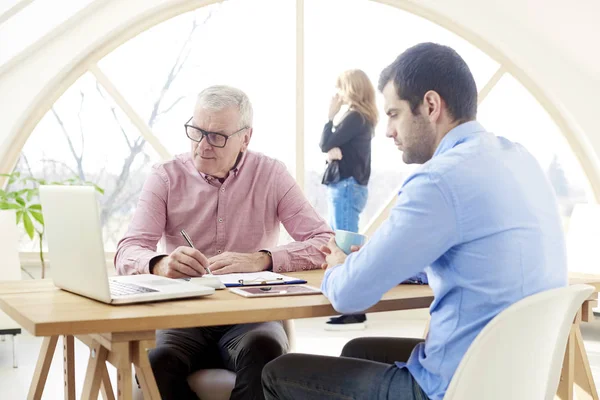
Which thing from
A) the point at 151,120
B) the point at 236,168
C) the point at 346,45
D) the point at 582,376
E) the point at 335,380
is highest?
the point at 346,45

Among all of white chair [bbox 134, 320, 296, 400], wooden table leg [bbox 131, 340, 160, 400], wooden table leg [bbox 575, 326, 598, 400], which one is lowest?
wooden table leg [bbox 575, 326, 598, 400]

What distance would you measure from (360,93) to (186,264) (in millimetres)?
3171

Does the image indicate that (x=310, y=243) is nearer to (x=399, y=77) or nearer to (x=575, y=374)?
(x=399, y=77)

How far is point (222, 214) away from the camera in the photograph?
2.81 m

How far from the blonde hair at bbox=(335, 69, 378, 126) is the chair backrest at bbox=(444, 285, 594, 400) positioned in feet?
11.7

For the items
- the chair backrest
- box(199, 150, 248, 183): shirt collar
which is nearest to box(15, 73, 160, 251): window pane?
box(199, 150, 248, 183): shirt collar

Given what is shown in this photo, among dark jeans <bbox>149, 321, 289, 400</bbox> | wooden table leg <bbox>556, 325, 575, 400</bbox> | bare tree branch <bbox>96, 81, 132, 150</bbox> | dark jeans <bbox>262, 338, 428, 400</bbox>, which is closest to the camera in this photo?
dark jeans <bbox>262, 338, 428, 400</bbox>

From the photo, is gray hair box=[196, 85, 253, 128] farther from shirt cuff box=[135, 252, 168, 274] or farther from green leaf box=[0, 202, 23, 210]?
green leaf box=[0, 202, 23, 210]

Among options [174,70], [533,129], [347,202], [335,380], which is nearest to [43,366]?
[335,380]

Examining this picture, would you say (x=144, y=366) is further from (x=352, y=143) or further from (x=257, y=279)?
(x=352, y=143)

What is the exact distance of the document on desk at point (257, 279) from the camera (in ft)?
7.09

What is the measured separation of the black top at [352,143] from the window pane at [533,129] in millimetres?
1432

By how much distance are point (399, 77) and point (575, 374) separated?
5.20 ft

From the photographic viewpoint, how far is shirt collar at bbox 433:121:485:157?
1893 millimetres
